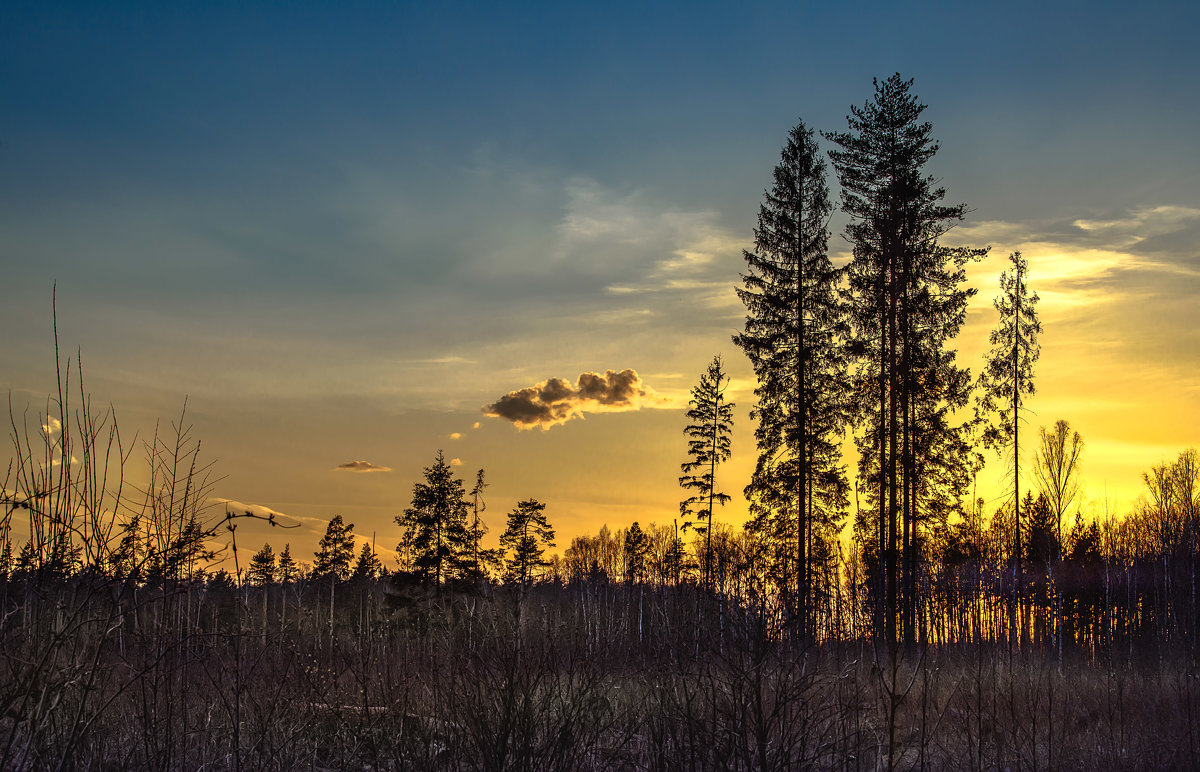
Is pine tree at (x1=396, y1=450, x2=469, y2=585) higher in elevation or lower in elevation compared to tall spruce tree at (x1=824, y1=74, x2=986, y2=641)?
lower

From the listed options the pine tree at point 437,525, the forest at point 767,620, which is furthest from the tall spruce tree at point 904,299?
the pine tree at point 437,525

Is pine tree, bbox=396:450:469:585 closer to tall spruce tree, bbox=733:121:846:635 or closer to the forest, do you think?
the forest

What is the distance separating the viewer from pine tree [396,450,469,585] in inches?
1426

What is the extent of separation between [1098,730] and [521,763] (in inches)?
435

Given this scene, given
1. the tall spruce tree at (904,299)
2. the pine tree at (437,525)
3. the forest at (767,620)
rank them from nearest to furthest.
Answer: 1. the forest at (767,620)
2. the tall spruce tree at (904,299)
3. the pine tree at (437,525)

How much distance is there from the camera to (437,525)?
36.8 metres

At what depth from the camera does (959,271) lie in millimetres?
24844

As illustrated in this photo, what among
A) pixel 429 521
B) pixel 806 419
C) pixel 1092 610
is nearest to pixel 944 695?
pixel 806 419

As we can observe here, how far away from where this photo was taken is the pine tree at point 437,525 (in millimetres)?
36219

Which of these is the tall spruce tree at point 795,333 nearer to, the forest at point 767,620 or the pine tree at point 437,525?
the forest at point 767,620

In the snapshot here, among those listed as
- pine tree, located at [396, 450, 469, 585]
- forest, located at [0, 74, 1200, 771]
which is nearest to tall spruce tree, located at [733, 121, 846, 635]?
forest, located at [0, 74, 1200, 771]

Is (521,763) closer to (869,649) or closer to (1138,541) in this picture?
(869,649)

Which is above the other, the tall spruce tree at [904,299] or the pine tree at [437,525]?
the tall spruce tree at [904,299]

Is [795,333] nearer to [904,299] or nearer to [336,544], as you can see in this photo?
[904,299]
